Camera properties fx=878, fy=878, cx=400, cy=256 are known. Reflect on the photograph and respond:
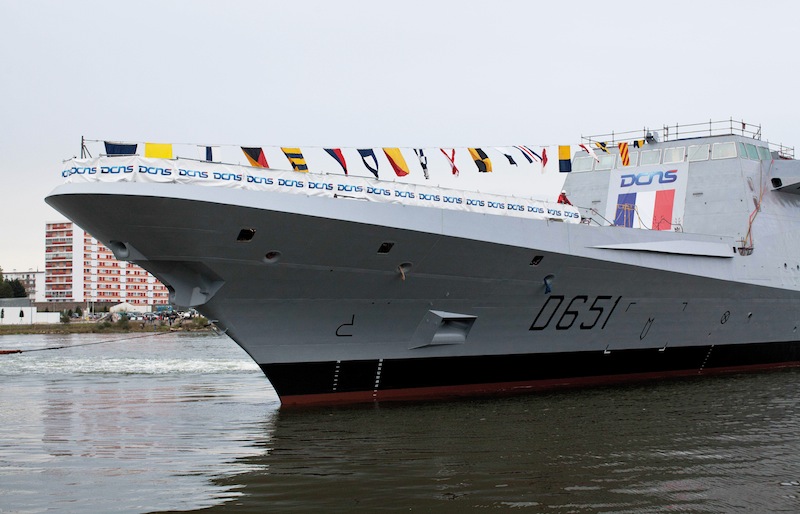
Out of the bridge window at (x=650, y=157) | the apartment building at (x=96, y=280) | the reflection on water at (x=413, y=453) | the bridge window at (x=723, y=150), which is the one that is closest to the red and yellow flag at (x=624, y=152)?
the bridge window at (x=650, y=157)

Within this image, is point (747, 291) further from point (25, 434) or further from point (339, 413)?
point (25, 434)

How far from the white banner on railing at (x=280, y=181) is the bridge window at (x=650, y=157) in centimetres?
737

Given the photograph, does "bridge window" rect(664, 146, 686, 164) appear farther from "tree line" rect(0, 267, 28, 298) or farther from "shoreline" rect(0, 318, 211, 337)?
"tree line" rect(0, 267, 28, 298)

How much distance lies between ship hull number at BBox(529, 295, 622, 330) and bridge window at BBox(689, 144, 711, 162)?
5.85 metres

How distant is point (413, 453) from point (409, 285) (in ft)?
16.9

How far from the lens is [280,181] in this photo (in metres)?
14.9

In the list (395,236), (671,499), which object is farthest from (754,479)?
(395,236)

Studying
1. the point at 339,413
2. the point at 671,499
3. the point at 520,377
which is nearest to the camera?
the point at 671,499

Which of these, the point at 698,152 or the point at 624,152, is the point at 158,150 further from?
the point at 698,152

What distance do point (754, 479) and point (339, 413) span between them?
297 inches

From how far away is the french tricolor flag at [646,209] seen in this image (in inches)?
890

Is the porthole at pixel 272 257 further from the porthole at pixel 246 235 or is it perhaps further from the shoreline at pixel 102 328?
the shoreline at pixel 102 328

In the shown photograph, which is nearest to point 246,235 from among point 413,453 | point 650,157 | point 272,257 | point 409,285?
point 272,257

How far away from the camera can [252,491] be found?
31.9ft
